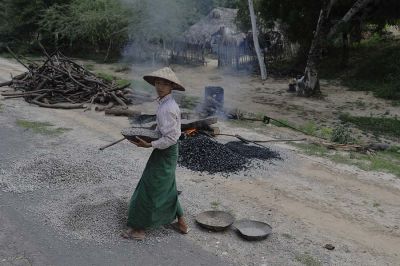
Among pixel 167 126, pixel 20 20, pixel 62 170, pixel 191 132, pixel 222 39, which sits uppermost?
pixel 20 20

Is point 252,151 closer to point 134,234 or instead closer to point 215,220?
point 215,220

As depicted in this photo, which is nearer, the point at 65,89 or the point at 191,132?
the point at 191,132

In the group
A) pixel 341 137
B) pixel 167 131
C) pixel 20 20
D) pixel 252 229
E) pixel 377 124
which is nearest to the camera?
pixel 167 131

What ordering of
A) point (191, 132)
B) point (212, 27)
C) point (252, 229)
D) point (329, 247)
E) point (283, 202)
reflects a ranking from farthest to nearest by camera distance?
point (212, 27), point (191, 132), point (283, 202), point (252, 229), point (329, 247)

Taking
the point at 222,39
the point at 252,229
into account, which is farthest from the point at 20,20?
the point at 252,229

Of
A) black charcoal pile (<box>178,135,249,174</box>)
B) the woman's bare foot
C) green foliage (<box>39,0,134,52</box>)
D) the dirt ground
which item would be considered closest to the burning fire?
black charcoal pile (<box>178,135,249,174</box>)

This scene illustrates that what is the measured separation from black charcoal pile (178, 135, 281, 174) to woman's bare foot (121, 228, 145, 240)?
2.63 meters

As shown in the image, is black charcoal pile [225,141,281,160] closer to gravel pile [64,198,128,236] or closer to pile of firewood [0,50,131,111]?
gravel pile [64,198,128,236]

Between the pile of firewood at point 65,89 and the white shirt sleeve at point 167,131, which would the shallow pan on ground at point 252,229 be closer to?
the white shirt sleeve at point 167,131

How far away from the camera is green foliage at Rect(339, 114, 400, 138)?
39.7ft

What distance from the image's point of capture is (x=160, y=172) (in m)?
5.14

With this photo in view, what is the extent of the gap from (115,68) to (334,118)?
43.9 ft

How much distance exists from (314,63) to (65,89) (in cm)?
916

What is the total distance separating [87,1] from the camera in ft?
86.1
